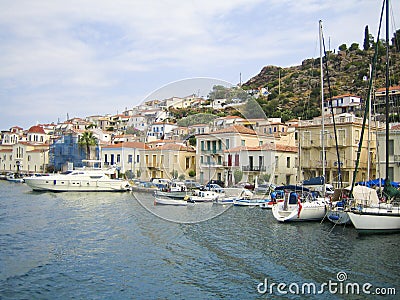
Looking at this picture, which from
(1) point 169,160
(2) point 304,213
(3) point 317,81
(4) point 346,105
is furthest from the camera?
(3) point 317,81

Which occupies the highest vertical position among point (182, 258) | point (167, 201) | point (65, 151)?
point (65, 151)

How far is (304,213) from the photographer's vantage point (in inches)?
811

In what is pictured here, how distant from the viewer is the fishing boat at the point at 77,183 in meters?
39.9

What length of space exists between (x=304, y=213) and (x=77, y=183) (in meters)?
26.4

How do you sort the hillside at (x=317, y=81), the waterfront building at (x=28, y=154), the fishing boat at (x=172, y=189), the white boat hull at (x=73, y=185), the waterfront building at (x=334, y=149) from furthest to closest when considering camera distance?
the hillside at (x=317, y=81)
the waterfront building at (x=28, y=154)
the white boat hull at (x=73, y=185)
the waterfront building at (x=334, y=149)
the fishing boat at (x=172, y=189)

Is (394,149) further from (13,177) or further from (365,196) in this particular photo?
(13,177)

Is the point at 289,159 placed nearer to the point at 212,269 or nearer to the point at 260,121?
the point at 212,269

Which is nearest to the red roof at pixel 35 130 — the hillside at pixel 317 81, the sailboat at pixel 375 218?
the hillside at pixel 317 81

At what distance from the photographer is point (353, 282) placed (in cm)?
1089

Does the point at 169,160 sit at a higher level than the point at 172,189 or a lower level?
higher

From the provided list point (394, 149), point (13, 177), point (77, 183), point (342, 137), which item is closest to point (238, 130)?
point (394, 149)

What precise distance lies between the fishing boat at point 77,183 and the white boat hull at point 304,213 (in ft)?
71.9

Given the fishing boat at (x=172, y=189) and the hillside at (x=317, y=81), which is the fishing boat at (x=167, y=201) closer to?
the fishing boat at (x=172, y=189)

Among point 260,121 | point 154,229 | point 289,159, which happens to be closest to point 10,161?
point 289,159
